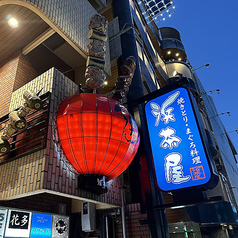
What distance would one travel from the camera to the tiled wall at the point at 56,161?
199 inches

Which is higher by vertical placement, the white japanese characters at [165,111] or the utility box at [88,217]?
the white japanese characters at [165,111]

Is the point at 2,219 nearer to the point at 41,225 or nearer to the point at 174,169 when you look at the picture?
the point at 41,225

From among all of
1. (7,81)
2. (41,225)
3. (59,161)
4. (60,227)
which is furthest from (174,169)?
(7,81)

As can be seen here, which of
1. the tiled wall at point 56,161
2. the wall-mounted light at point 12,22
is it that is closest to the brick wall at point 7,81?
the tiled wall at point 56,161

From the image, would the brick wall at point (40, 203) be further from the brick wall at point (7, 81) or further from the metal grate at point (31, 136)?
the brick wall at point (7, 81)

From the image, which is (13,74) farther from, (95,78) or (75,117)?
(75,117)

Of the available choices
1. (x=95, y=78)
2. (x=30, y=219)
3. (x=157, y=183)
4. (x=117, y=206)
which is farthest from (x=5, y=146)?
(x=157, y=183)

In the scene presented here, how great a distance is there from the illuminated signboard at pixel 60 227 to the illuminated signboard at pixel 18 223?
94cm

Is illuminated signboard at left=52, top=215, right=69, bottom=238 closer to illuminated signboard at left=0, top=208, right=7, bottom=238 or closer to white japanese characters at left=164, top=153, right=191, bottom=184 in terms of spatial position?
illuminated signboard at left=0, top=208, right=7, bottom=238

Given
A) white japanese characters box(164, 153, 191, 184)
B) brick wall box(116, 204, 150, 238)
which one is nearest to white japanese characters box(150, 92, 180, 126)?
white japanese characters box(164, 153, 191, 184)

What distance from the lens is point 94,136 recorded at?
4820 millimetres

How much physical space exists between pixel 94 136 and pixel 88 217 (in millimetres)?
3609

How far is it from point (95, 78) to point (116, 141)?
2238mm

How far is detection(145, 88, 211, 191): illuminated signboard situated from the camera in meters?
5.76
